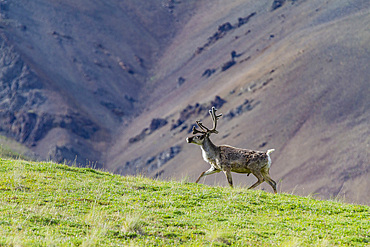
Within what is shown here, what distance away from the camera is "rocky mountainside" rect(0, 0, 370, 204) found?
11775cm

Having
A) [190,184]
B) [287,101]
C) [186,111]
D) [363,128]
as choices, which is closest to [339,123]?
[363,128]

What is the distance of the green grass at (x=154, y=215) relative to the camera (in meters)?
12.0

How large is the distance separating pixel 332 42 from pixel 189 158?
151 ft

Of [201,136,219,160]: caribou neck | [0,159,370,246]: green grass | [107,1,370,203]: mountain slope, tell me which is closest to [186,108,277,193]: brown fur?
[201,136,219,160]: caribou neck

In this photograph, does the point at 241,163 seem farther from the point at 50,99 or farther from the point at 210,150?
the point at 50,99

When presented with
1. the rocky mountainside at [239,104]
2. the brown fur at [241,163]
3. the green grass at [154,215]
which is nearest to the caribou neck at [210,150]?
the brown fur at [241,163]

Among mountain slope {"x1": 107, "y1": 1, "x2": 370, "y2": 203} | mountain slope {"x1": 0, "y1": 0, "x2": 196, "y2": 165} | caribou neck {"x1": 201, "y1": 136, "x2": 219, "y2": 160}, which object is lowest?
caribou neck {"x1": 201, "y1": 136, "x2": 219, "y2": 160}

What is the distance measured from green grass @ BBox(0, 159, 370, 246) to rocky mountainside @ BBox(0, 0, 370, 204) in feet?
270

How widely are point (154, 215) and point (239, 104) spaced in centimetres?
13758

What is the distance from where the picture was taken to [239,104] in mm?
150375

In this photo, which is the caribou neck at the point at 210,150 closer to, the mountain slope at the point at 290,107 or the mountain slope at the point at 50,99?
the mountain slope at the point at 290,107

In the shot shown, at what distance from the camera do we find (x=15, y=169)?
18016mm

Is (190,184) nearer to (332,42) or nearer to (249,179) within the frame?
(249,179)

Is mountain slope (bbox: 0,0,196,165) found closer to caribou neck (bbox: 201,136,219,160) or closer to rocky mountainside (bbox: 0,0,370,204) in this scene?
rocky mountainside (bbox: 0,0,370,204)
